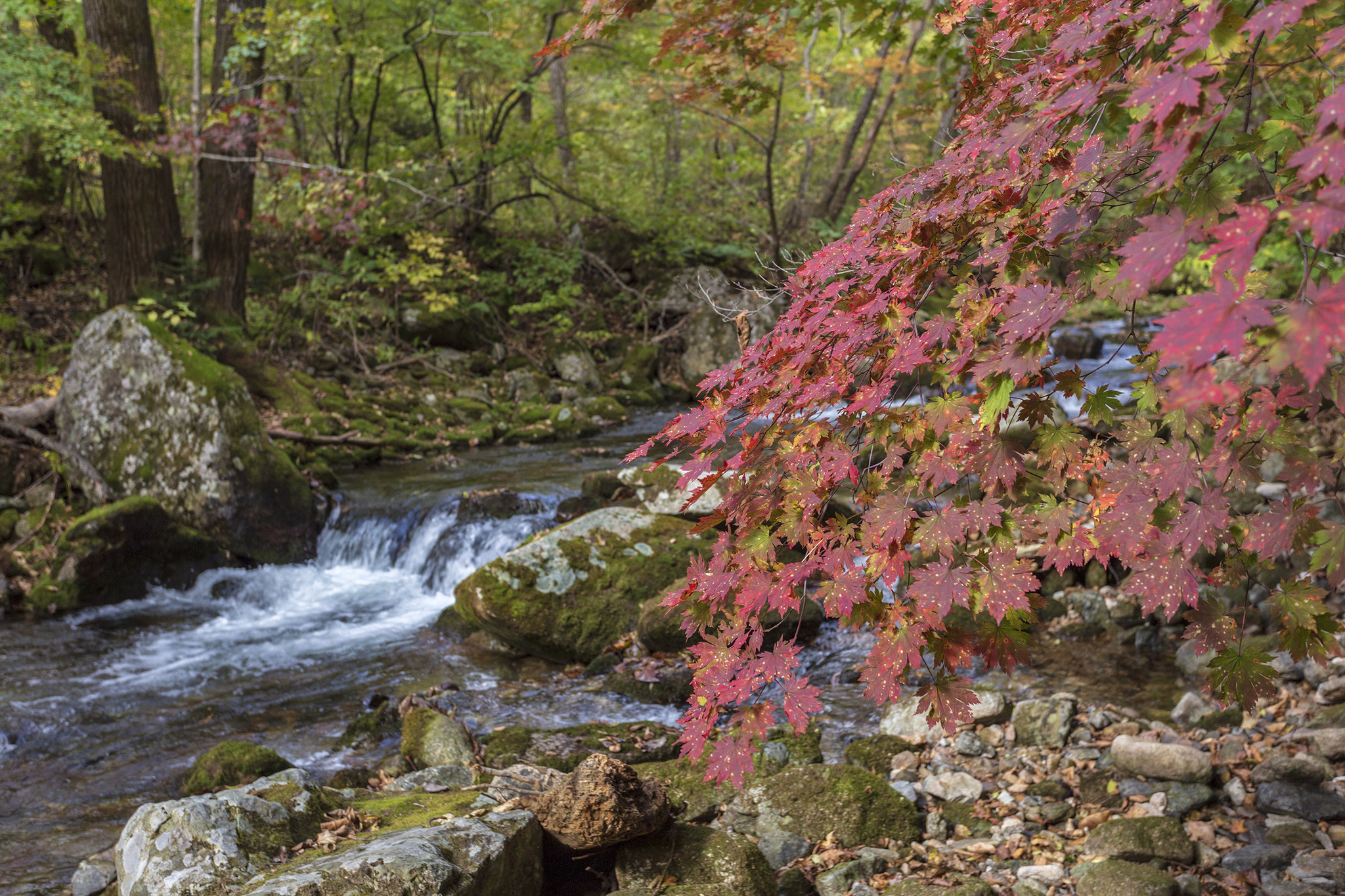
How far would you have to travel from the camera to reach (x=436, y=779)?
12.6ft

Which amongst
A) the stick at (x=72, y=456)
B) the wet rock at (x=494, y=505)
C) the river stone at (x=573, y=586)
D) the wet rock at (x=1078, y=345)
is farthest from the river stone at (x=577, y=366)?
the wet rock at (x=1078, y=345)

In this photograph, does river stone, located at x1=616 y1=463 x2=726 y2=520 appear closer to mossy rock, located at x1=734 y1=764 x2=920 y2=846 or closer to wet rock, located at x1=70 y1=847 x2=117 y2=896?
mossy rock, located at x1=734 y1=764 x2=920 y2=846

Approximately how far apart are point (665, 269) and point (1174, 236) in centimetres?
1526

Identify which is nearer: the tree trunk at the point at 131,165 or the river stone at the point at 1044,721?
the river stone at the point at 1044,721

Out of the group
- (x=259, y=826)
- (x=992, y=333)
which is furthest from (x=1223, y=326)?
(x=259, y=826)

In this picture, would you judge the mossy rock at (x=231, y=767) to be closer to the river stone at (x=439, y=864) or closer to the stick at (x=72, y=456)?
the river stone at (x=439, y=864)

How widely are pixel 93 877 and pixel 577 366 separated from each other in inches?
413

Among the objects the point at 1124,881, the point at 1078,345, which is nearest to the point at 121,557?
the point at 1124,881

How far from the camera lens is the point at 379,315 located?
42.8ft

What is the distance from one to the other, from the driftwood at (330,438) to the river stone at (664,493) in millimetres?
4363

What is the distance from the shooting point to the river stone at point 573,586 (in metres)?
5.66

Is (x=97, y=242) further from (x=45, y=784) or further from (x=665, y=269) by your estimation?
(x=45, y=784)

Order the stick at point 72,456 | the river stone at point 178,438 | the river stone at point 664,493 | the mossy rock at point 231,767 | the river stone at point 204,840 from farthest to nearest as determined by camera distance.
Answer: the river stone at point 178,438 < the stick at point 72,456 < the river stone at point 664,493 < the mossy rock at point 231,767 < the river stone at point 204,840

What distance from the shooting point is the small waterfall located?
6.00 m
